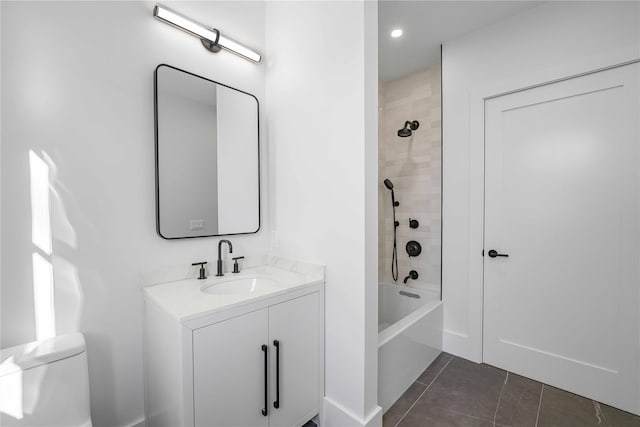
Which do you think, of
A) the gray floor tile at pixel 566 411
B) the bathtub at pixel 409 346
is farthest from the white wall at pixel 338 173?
the gray floor tile at pixel 566 411

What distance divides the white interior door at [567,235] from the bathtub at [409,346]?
1.38ft

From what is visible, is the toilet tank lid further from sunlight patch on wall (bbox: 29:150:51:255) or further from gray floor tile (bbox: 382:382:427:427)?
gray floor tile (bbox: 382:382:427:427)

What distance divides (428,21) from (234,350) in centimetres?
260

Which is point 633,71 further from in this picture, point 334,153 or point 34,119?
point 34,119

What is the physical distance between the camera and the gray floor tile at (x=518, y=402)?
156 centimetres

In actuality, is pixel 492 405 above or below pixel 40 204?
below

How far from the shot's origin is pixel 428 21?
2.06 metres

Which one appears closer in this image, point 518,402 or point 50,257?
point 50,257

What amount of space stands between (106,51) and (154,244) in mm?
992

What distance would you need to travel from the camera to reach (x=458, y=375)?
201 centimetres

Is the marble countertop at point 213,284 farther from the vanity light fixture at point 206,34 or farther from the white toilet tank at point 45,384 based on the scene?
the vanity light fixture at point 206,34

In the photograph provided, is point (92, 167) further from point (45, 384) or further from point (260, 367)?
point (260, 367)

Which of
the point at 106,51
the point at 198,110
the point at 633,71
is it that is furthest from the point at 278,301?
the point at 633,71

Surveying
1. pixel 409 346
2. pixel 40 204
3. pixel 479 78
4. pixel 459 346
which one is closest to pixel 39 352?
pixel 40 204
